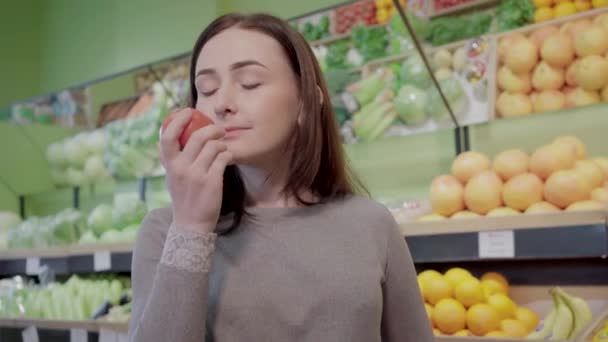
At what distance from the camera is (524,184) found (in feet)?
6.81

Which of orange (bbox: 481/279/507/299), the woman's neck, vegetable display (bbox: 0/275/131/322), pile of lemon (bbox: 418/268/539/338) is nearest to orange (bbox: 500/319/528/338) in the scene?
pile of lemon (bbox: 418/268/539/338)

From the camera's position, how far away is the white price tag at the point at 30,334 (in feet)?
8.56

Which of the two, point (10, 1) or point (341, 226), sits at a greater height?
point (10, 1)

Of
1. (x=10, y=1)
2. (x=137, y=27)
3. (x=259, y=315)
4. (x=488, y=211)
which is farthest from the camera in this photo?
(x=10, y=1)

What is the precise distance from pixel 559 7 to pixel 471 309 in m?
1.30

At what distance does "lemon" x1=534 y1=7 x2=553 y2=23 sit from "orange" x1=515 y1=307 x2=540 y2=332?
117 centimetres

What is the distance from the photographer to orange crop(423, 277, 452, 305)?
6.88ft

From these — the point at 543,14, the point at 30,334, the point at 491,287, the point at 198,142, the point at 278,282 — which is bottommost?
the point at 30,334

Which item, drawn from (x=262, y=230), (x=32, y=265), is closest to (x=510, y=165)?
(x=262, y=230)

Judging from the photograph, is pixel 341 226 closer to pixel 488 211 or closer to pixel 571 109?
pixel 488 211

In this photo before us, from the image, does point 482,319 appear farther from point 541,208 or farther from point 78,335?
point 78,335

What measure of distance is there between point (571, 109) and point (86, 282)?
2268 mm

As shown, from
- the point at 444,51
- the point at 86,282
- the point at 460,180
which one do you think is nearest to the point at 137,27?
the point at 86,282

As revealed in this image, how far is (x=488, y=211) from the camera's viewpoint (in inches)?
84.3
